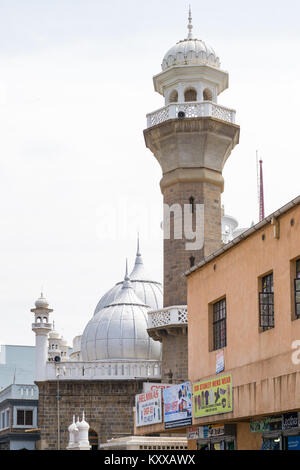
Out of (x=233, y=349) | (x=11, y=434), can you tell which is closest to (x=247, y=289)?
(x=233, y=349)

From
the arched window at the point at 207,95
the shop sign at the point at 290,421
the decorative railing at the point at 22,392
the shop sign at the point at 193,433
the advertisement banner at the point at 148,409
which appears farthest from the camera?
the decorative railing at the point at 22,392

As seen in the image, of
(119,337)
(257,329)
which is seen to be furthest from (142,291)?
(257,329)

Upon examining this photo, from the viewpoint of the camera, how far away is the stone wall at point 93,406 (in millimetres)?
41281

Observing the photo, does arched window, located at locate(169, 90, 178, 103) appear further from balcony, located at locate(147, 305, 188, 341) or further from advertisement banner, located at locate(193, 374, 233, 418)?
advertisement banner, located at locate(193, 374, 233, 418)

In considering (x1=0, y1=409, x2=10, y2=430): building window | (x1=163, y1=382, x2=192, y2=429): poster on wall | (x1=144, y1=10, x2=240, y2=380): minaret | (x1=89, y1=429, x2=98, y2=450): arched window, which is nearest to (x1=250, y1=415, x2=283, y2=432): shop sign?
Answer: (x1=163, y1=382, x2=192, y2=429): poster on wall

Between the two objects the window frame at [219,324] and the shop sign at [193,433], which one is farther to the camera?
the shop sign at [193,433]

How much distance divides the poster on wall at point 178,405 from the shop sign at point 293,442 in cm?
534

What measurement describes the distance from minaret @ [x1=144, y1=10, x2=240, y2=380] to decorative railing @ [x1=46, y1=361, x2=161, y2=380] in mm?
4535

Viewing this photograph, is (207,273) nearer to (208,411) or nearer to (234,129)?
(208,411)

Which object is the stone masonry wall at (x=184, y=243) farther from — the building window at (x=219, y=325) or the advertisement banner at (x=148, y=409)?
the building window at (x=219, y=325)

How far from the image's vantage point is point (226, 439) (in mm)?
23984

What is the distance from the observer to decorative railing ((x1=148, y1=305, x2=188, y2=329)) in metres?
36.6

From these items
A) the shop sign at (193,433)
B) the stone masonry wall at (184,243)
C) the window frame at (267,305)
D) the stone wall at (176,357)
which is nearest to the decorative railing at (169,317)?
the stone masonry wall at (184,243)

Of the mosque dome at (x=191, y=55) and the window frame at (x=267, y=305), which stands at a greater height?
the mosque dome at (x=191, y=55)
